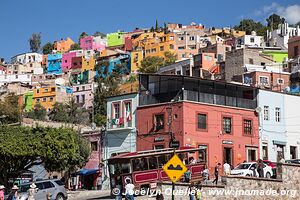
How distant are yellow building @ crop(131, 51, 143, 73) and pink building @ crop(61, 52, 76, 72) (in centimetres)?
2523

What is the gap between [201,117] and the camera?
4906cm

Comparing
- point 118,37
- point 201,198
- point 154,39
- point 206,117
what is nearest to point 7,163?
point 206,117

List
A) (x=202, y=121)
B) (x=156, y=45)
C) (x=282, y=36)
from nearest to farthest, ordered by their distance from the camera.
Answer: (x=202, y=121)
(x=282, y=36)
(x=156, y=45)

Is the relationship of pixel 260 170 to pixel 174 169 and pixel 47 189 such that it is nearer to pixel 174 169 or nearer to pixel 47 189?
pixel 47 189

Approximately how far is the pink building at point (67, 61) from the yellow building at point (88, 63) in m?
7.32

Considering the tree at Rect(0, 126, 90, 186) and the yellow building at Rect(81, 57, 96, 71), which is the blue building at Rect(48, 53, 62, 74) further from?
the tree at Rect(0, 126, 90, 186)

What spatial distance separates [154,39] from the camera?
465 feet

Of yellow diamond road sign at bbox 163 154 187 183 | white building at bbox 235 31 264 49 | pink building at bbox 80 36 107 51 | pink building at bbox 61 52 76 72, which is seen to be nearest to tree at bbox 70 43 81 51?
pink building at bbox 80 36 107 51

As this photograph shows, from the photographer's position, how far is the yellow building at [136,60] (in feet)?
423

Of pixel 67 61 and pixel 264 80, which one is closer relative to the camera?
pixel 264 80

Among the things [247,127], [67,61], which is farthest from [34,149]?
[67,61]

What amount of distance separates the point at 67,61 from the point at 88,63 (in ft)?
40.8

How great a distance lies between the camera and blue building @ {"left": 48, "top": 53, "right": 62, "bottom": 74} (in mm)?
156500

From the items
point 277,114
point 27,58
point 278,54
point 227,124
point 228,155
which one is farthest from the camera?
point 27,58
